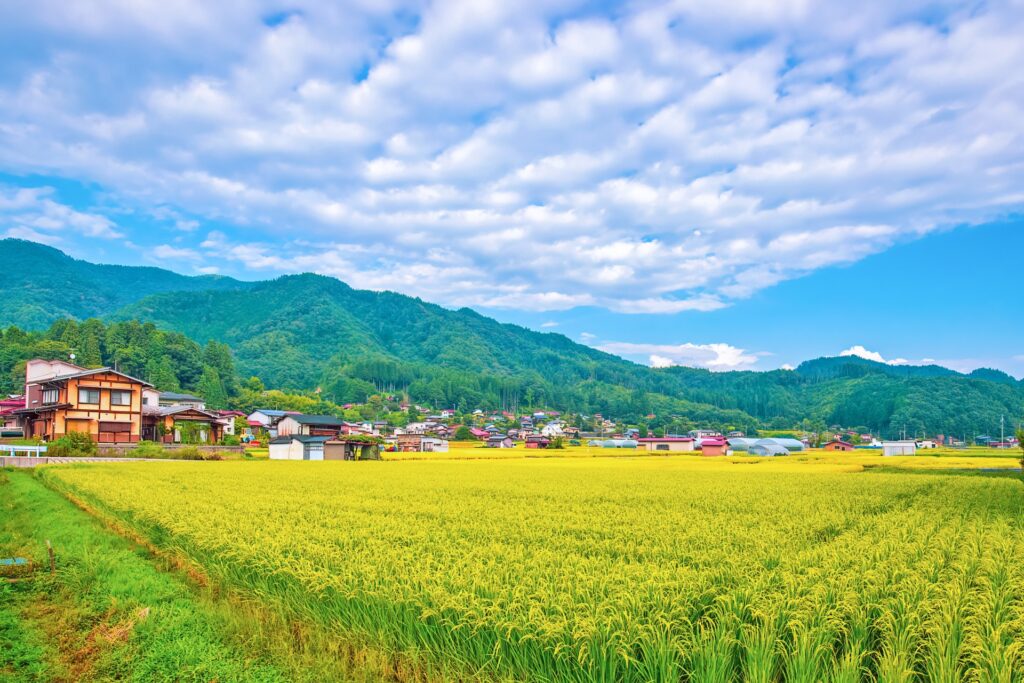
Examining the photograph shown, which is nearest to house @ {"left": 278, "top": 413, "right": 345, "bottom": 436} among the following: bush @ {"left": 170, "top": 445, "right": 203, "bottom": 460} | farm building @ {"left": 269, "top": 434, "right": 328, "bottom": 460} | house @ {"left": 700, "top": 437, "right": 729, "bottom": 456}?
farm building @ {"left": 269, "top": 434, "right": 328, "bottom": 460}

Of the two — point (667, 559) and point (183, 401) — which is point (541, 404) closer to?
point (183, 401)

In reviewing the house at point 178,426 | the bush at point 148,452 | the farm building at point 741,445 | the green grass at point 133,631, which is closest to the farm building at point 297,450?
the bush at point 148,452

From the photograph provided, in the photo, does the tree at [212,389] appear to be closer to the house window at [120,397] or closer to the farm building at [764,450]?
the house window at [120,397]

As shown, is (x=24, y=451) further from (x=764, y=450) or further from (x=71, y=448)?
(x=764, y=450)

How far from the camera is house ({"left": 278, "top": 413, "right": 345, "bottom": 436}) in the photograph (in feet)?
215

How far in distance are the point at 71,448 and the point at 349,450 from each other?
20.4 m

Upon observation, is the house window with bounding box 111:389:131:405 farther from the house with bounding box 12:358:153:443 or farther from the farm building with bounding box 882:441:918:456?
the farm building with bounding box 882:441:918:456

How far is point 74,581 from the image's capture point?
9758 millimetres

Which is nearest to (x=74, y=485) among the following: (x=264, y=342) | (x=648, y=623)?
(x=648, y=623)

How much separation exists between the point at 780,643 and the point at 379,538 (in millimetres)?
6741

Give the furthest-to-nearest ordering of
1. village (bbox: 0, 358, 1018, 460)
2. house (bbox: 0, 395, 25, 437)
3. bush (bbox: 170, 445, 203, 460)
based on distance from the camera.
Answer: house (bbox: 0, 395, 25, 437)
village (bbox: 0, 358, 1018, 460)
bush (bbox: 170, 445, 203, 460)

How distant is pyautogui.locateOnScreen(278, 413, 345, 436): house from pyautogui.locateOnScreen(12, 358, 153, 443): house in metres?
17.4

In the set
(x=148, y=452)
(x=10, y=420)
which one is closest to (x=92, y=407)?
(x=148, y=452)

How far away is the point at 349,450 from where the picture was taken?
52688mm
